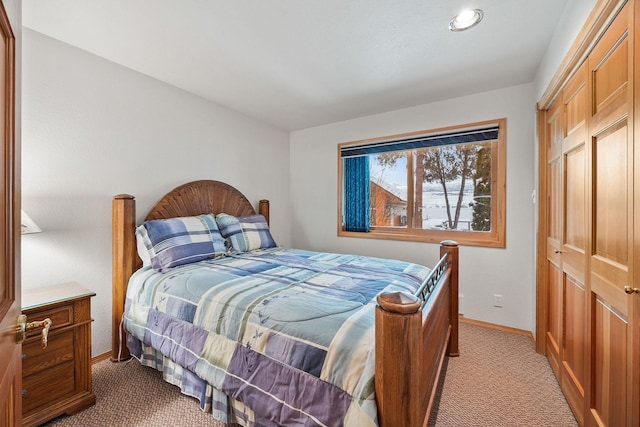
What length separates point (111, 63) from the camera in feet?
7.50

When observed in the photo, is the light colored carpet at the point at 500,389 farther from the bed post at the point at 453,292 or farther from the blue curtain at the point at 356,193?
the blue curtain at the point at 356,193

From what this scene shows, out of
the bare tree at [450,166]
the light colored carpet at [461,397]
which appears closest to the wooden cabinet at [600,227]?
the light colored carpet at [461,397]

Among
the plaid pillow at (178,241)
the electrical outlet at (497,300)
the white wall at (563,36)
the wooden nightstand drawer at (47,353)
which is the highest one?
the white wall at (563,36)

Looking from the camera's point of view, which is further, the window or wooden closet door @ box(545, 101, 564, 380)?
the window

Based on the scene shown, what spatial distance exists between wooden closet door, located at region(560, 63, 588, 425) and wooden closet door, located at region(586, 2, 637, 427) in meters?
0.13

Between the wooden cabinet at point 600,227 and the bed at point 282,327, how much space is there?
0.71 metres

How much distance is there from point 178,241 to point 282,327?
4.76 ft

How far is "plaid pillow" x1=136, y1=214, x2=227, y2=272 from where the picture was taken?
2.20m

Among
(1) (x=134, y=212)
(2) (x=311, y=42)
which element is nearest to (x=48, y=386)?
(1) (x=134, y=212)

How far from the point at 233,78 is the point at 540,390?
3.40 meters

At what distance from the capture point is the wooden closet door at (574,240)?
1.54 m

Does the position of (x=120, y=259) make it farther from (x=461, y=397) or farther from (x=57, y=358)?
(x=461, y=397)

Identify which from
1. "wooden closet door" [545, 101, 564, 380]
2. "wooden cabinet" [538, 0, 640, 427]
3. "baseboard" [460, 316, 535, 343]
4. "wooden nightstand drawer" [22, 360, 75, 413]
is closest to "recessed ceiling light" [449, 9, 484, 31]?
"wooden cabinet" [538, 0, 640, 427]

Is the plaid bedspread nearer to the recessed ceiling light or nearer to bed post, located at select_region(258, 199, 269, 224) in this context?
bed post, located at select_region(258, 199, 269, 224)
